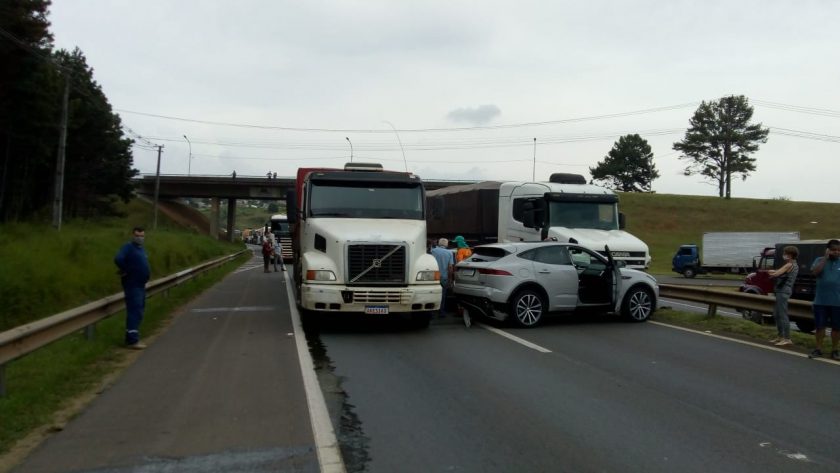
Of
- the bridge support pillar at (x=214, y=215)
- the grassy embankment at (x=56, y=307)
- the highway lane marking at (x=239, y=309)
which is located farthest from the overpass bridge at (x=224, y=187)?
the highway lane marking at (x=239, y=309)

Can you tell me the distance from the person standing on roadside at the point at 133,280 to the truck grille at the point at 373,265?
322 cm

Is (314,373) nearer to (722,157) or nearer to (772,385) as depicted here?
(772,385)

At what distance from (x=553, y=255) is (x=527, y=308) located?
1203 mm

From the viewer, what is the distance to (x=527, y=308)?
12.4 metres

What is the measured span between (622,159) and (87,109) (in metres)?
73.7

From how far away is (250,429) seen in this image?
19.1 ft

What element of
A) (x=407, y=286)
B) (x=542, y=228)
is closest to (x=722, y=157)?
(x=542, y=228)

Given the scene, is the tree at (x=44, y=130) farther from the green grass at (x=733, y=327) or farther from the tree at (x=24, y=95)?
the green grass at (x=733, y=327)

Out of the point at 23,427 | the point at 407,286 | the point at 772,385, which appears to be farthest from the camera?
the point at 407,286

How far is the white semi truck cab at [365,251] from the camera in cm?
1124

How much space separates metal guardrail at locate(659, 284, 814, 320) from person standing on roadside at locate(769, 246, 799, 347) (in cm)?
66

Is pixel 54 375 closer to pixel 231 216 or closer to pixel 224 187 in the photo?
pixel 224 187

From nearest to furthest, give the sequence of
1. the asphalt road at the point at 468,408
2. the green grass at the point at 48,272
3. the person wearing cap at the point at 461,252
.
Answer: the asphalt road at the point at 468,408 < the green grass at the point at 48,272 < the person wearing cap at the point at 461,252

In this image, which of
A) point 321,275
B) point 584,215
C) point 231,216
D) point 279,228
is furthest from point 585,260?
point 231,216
